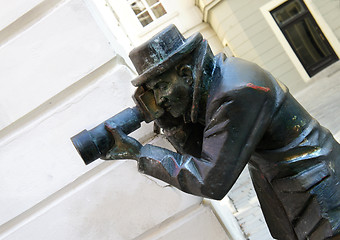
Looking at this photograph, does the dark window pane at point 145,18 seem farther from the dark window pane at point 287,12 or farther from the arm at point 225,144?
the arm at point 225,144

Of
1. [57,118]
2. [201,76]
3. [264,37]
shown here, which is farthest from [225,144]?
[264,37]

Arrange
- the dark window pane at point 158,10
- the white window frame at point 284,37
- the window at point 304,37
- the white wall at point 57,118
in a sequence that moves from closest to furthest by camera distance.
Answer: the white wall at point 57,118 < the white window frame at point 284,37 < the window at point 304,37 < the dark window pane at point 158,10

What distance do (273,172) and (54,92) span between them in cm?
106

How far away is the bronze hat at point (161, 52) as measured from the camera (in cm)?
116

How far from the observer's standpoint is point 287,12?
702 cm

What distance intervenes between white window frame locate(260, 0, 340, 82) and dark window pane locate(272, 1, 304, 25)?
11 cm

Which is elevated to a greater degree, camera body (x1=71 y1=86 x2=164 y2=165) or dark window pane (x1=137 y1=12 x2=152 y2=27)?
dark window pane (x1=137 y1=12 x2=152 y2=27)

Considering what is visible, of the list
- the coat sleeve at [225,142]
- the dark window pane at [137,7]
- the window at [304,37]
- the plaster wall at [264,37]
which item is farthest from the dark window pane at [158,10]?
the coat sleeve at [225,142]

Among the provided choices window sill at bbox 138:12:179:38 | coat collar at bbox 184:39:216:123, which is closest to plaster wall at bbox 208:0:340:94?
window sill at bbox 138:12:179:38

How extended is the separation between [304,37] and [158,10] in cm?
327

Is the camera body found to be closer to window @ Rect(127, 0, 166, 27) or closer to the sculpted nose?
the sculpted nose

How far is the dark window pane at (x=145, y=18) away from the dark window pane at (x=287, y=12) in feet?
9.04

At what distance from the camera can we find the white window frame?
22.1ft

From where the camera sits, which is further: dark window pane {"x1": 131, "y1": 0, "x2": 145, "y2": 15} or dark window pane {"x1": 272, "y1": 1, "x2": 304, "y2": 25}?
dark window pane {"x1": 131, "y1": 0, "x2": 145, "y2": 15}
